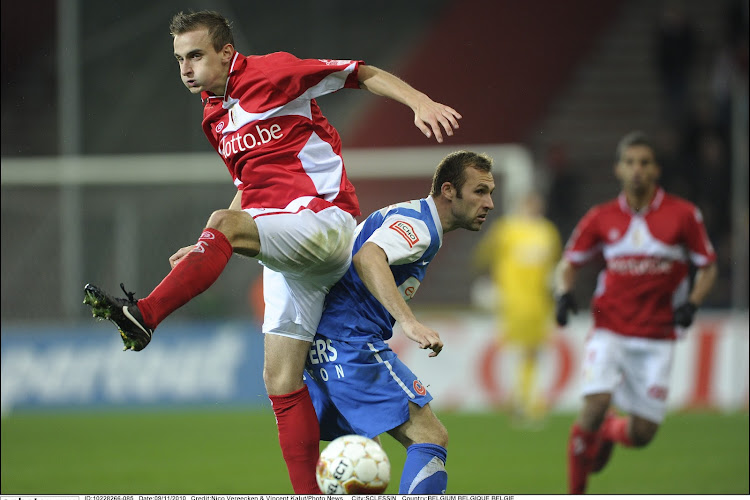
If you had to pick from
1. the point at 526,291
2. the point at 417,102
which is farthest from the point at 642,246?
the point at 526,291

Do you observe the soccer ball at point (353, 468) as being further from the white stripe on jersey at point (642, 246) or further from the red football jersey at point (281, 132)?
the white stripe on jersey at point (642, 246)

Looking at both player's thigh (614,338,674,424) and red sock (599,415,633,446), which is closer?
player's thigh (614,338,674,424)

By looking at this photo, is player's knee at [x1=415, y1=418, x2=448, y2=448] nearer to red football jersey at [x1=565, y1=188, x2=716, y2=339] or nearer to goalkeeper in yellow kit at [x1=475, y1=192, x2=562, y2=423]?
red football jersey at [x1=565, y1=188, x2=716, y2=339]

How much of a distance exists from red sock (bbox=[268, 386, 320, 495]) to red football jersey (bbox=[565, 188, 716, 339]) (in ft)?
8.55

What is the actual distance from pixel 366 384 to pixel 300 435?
0.49 metres

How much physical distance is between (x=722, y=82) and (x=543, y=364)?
15.4ft

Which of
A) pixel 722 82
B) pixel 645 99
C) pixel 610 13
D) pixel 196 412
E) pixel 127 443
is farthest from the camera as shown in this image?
pixel 610 13

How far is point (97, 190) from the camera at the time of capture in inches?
530

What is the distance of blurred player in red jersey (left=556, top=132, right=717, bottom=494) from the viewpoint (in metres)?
6.63

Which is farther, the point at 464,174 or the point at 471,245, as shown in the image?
the point at 471,245

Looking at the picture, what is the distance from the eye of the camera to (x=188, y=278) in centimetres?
412

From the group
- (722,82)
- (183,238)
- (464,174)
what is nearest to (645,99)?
(722,82)

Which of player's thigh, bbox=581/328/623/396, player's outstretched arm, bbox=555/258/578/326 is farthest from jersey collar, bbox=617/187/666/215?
player's thigh, bbox=581/328/623/396

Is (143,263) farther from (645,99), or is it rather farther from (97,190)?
(645,99)
